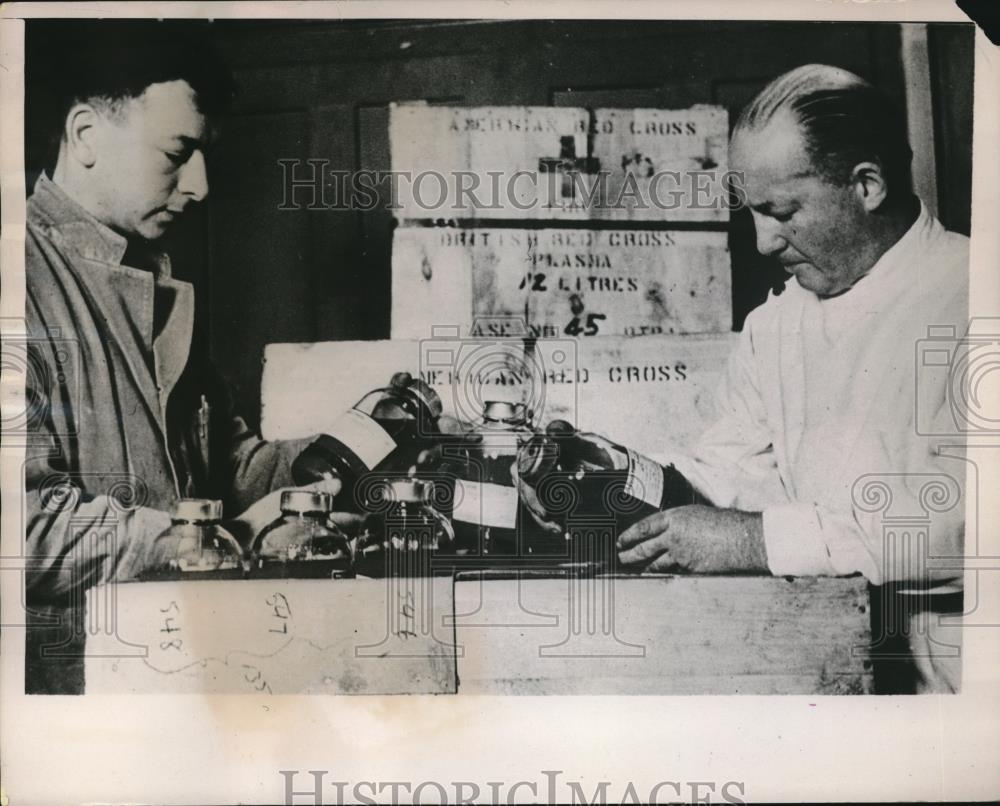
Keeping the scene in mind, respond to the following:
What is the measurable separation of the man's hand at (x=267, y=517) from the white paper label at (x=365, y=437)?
10 cm

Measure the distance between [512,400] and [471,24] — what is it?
96cm

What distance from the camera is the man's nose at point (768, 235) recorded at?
7.56 ft

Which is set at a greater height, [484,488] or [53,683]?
[484,488]

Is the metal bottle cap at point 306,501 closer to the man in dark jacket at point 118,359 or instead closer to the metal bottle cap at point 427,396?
the man in dark jacket at point 118,359

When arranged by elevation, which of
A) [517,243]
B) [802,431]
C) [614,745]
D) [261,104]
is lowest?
[614,745]

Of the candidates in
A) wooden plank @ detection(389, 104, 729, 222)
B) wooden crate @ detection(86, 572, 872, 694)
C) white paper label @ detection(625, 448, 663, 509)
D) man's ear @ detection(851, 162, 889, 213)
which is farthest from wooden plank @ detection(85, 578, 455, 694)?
man's ear @ detection(851, 162, 889, 213)

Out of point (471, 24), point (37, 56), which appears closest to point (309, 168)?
point (471, 24)

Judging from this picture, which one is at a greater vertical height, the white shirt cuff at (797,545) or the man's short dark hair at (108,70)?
the man's short dark hair at (108,70)

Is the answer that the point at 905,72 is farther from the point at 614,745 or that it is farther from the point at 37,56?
the point at 37,56

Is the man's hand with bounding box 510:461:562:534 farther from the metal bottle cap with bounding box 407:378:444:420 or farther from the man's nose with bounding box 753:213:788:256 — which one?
A: the man's nose with bounding box 753:213:788:256

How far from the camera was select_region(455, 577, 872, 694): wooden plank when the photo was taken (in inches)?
89.6

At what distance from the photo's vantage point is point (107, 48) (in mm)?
2291

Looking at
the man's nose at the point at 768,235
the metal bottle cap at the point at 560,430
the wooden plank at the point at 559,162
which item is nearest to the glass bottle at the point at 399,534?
the metal bottle cap at the point at 560,430

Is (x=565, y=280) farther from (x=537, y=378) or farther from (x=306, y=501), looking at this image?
(x=306, y=501)
